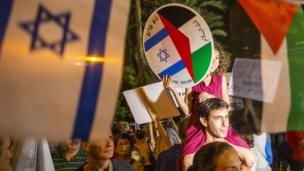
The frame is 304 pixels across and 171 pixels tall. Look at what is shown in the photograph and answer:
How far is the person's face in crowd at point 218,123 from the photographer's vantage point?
181cm

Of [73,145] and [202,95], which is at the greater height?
[202,95]

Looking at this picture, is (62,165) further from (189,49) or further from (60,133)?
(60,133)

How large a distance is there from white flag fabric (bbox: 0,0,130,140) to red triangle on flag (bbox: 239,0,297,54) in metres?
0.73

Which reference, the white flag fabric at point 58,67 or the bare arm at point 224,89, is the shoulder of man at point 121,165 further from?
the white flag fabric at point 58,67

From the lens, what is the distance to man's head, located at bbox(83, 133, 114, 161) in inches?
65.6

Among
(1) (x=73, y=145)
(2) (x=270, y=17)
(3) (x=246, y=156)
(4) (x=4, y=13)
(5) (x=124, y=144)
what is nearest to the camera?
(4) (x=4, y=13)

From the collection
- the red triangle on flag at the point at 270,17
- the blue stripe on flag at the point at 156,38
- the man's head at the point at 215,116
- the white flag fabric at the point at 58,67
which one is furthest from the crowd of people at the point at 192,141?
the white flag fabric at the point at 58,67

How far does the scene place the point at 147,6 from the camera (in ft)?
5.77

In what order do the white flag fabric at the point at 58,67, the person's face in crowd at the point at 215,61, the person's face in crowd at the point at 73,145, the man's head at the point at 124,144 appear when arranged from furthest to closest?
the person's face in crowd at the point at 215,61
the man's head at the point at 124,144
the person's face in crowd at the point at 73,145
the white flag fabric at the point at 58,67

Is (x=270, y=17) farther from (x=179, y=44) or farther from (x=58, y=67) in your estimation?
(x=58, y=67)

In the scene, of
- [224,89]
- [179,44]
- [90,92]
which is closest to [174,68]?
[179,44]

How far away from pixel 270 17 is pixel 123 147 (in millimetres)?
722

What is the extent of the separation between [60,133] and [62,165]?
0.80m

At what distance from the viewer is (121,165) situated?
170 centimetres
